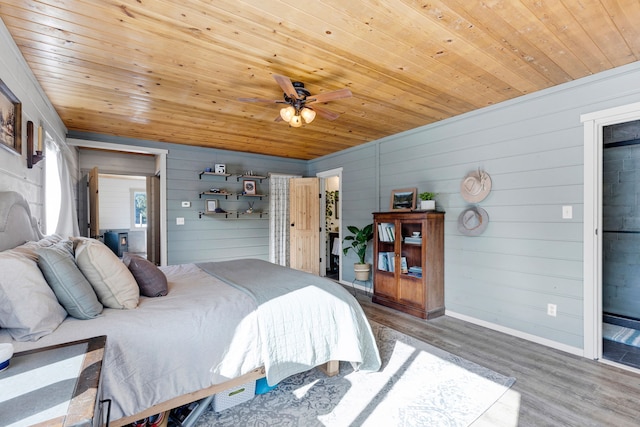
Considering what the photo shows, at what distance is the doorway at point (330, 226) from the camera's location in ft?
19.6

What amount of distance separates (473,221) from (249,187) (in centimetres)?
370

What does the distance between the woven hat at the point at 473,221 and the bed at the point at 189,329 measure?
1866mm

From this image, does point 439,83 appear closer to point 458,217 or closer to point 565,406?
point 458,217

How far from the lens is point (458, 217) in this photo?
361cm

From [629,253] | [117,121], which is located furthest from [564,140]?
[117,121]

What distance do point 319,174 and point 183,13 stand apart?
4280 mm

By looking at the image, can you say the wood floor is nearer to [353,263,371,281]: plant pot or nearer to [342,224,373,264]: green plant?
[353,263,371,281]: plant pot

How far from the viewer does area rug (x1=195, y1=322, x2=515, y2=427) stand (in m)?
1.86

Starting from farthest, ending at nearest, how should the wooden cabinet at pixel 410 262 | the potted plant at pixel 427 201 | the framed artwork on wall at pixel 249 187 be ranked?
the framed artwork on wall at pixel 249 187, the potted plant at pixel 427 201, the wooden cabinet at pixel 410 262

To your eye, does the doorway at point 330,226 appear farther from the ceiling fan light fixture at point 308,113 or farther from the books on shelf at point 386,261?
the ceiling fan light fixture at point 308,113

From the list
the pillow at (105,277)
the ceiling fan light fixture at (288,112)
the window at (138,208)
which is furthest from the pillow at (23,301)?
the window at (138,208)

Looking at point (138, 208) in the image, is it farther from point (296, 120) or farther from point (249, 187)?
point (296, 120)

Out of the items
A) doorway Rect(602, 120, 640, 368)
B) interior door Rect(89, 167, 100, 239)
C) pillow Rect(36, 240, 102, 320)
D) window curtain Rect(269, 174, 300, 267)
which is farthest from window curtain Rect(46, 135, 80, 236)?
doorway Rect(602, 120, 640, 368)

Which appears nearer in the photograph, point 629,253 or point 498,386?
point 498,386
